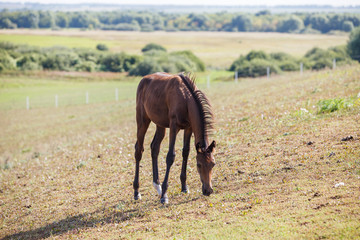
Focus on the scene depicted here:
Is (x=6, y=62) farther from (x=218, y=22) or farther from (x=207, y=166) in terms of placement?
(x=218, y=22)

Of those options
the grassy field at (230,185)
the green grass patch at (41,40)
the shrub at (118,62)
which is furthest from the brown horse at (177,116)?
the green grass patch at (41,40)

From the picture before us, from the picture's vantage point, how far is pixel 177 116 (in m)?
8.96

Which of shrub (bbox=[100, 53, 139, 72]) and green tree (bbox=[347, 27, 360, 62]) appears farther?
shrub (bbox=[100, 53, 139, 72])

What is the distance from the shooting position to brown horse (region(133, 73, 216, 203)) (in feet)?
27.7

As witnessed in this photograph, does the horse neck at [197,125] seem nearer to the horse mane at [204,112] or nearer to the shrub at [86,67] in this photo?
the horse mane at [204,112]

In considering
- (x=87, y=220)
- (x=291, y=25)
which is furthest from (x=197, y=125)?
(x=291, y=25)

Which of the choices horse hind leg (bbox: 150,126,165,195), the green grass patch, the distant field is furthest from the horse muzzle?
the green grass patch

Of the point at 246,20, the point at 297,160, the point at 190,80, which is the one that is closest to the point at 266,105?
the point at 297,160

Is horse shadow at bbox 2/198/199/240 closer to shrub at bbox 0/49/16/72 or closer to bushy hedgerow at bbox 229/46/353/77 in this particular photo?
bushy hedgerow at bbox 229/46/353/77

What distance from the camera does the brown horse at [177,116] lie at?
8453mm

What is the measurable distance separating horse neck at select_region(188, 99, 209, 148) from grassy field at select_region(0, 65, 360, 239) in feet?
4.40

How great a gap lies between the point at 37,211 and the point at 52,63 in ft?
222

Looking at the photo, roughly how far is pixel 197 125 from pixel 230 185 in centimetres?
197

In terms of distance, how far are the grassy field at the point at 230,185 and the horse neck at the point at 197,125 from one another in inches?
52.7
